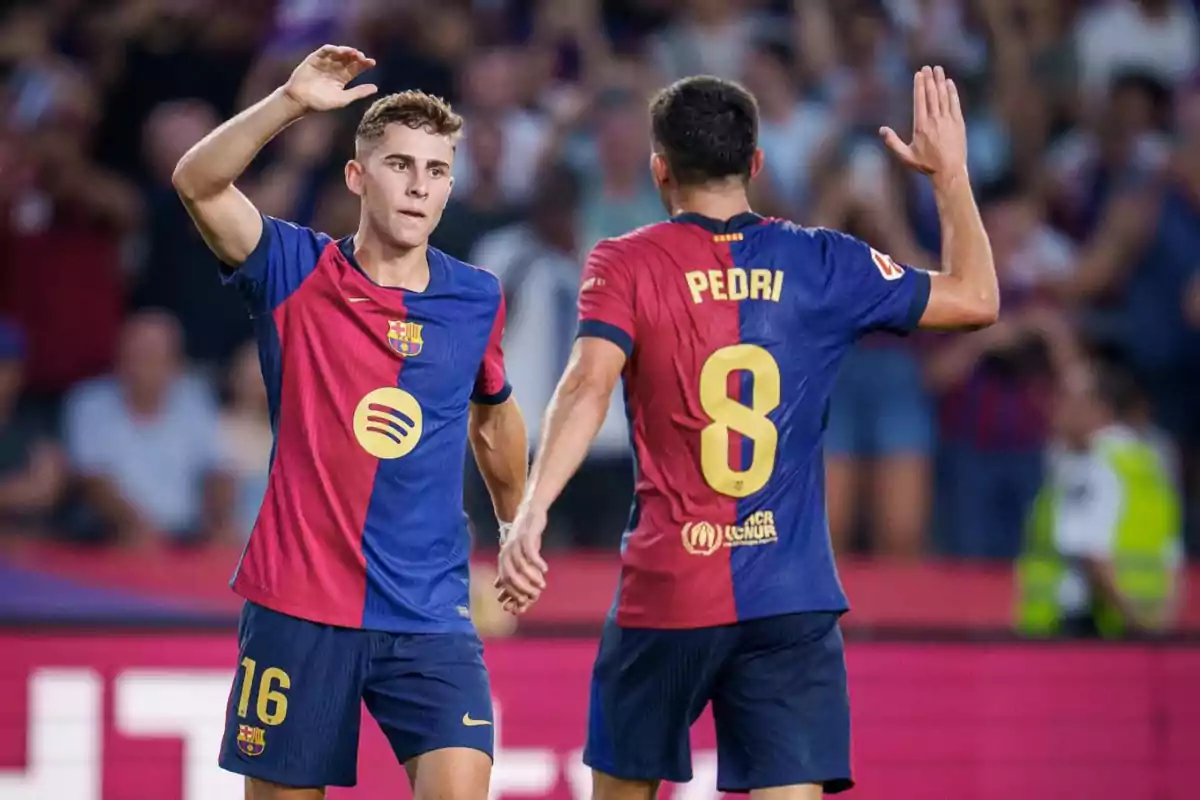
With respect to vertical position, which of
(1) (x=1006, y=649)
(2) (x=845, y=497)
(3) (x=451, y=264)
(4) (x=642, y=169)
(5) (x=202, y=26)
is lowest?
(1) (x=1006, y=649)

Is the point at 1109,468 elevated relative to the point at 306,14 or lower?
lower

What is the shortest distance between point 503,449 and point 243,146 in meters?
1.32

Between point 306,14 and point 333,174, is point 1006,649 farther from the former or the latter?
point 306,14

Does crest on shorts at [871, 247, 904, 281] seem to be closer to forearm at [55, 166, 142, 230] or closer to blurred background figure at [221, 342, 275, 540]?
blurred background figure at [221, 342, 275, 540]

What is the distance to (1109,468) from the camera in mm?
9820

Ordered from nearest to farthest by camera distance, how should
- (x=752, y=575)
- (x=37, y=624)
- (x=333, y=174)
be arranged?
(x=752, y=575), (x=37, y=624), (x=333, y=174)

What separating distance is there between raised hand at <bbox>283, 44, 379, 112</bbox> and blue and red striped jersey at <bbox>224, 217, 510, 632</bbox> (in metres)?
0.41

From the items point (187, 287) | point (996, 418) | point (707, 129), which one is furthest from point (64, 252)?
point (707, 129)

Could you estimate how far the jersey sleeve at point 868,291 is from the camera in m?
5.28

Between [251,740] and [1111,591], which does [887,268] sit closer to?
[251,740]

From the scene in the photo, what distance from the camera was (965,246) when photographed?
17.6ft

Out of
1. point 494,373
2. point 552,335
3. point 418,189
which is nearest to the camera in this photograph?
point 418,189

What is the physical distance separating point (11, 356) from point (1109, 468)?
5776 mm

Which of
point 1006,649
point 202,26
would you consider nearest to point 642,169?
point 202,26
